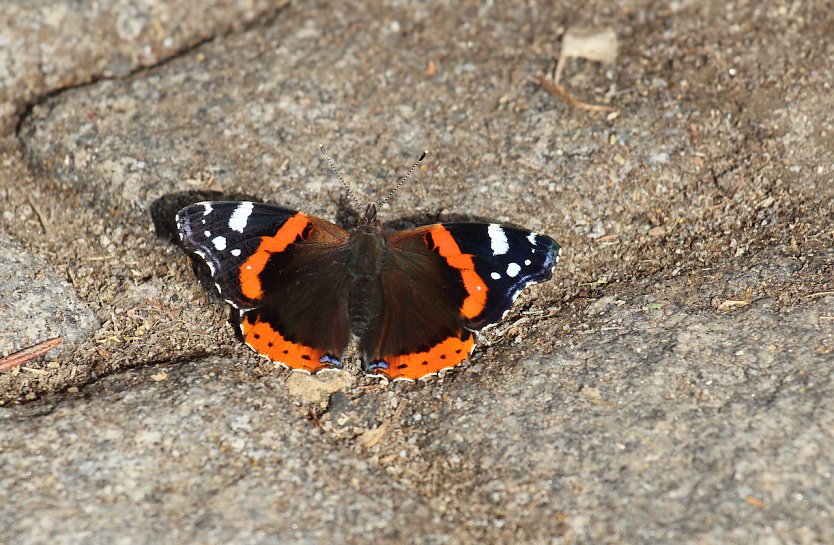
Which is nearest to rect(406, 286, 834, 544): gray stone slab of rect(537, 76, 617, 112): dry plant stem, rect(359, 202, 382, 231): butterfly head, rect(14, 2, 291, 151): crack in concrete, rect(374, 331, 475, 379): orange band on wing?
rect(374, 331, 475, 379): orange band on wing

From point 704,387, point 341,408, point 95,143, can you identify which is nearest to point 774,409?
point 704,387

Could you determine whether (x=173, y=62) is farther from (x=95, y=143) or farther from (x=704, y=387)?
(x=704, y=387)

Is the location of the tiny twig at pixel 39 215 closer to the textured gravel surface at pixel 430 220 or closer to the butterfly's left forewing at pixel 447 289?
the textured gravel surface at pixel 430 220

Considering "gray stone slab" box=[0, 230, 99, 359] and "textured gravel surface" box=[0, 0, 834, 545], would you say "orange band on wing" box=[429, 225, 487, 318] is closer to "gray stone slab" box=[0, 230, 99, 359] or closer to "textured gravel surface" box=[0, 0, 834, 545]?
"textured gravel surface" box=[0, 0, 834, 545]

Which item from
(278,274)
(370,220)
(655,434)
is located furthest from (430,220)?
(655,434)

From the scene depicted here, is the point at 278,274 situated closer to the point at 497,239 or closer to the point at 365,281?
the point at 365,281

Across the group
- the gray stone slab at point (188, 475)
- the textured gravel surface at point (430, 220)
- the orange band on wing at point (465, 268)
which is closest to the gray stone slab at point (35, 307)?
the textured gravel surface at point (430, 220)
